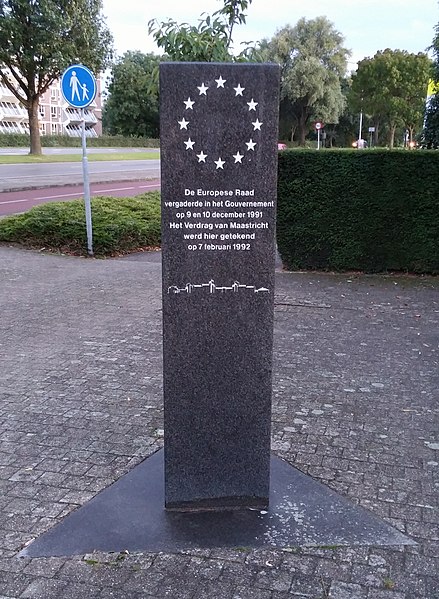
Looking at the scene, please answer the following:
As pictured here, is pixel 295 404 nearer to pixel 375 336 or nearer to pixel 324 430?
pixel 324 430

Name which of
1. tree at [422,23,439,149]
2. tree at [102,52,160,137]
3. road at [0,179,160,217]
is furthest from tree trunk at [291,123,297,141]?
tree at [422,23,439,149]

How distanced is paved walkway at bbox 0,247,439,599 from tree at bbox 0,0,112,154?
1188 inches

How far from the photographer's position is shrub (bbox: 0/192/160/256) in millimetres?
11688

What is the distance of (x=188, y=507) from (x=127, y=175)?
27.8m

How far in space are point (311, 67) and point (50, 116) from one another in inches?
2333

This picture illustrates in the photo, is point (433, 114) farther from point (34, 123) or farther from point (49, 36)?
point (34, 123)

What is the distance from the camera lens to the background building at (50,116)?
9244cm

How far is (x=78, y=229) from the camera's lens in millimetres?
11727

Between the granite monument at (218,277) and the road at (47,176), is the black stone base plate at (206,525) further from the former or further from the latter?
the road at (47,176)

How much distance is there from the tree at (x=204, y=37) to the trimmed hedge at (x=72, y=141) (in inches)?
2276

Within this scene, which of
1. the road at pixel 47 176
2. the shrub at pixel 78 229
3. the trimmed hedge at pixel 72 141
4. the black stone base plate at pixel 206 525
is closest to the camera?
the black stone base plate at pixel 206 525

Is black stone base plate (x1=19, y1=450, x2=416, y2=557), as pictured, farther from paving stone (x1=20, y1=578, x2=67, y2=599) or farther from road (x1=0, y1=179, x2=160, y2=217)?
road (x1=0, y1=179, x2=160, y2=217)

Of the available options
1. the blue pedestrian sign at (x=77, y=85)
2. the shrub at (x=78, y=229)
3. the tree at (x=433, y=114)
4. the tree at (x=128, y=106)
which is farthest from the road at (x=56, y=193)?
the tree at (x=128, y=106)

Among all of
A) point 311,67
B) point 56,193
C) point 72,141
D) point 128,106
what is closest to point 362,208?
point 56,193
